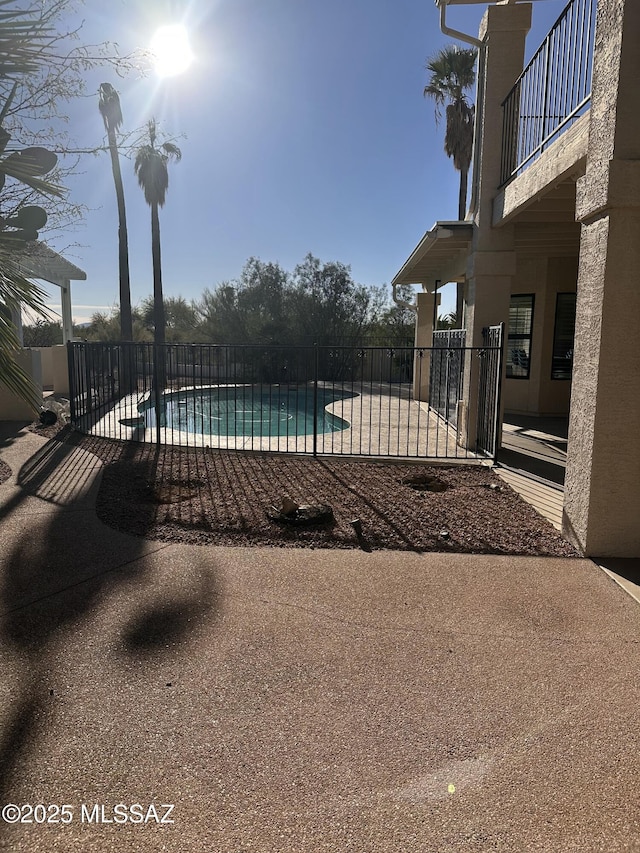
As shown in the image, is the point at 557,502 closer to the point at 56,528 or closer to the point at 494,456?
the point at 494,456

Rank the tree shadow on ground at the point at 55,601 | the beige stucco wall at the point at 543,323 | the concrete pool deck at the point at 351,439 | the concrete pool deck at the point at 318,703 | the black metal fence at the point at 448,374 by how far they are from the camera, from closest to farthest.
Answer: the concrete pool deck at the point at 318,703 < the tree shadow on ground at the point at 55,601 < the concrete pool deck at the point at 351,439 < the black metal fence at the point at 448,374 < the beige stucco wall at the point at 543,323

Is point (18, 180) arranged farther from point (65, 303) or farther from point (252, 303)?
point (252, 303)

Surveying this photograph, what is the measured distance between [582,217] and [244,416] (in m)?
9.10

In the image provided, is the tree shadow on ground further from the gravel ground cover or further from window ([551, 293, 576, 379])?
window ([551, 293, 576, 379])

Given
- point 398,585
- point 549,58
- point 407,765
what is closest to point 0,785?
point 407,765

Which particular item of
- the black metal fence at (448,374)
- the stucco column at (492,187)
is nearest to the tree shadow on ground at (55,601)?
the stucco column at (492,187)

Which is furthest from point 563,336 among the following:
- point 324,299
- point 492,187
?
point 324,299

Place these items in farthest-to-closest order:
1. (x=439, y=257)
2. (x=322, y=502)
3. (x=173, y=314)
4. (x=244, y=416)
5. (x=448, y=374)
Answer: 1. (x=173, y=314)
2. (x=244, y=416)
3. (x=439, y=257)
4. (x=448, y=374)
5. (x=322, y=502)

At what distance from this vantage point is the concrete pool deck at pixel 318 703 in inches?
81.4

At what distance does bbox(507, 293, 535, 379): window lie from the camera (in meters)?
12.6

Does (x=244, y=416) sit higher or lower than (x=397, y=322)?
lower

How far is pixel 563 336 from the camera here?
12.3 metres

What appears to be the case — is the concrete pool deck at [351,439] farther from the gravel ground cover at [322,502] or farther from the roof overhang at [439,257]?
the roof overhang at [439,257]

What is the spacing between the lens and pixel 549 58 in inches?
260
